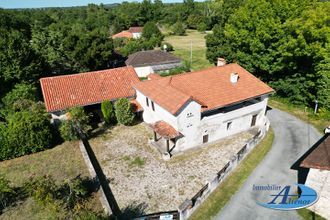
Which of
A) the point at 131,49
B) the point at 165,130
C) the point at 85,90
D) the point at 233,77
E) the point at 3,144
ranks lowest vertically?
the point at 3,144

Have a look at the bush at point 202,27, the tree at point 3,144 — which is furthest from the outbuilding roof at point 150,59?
the bush at point 202,27

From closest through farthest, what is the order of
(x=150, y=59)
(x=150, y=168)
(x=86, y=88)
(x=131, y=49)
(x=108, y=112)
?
(x=150, y=168) → (x=108, y=112) → (x=86, y=88) → (x=150, y=59) → (x=131, y=49)

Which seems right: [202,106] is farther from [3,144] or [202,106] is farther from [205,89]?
[3,144]

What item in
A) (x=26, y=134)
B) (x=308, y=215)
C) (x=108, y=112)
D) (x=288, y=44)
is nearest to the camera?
(x=308, y=215)

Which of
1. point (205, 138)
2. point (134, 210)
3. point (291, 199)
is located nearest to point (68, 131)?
point (134, 210)

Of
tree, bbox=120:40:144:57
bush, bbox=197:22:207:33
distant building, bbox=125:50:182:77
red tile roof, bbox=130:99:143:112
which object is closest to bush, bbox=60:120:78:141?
red tile roof, bbox=130:99:143:112

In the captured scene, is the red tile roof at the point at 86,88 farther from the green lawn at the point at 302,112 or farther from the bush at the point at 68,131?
the green lawn at the point at 302,112
